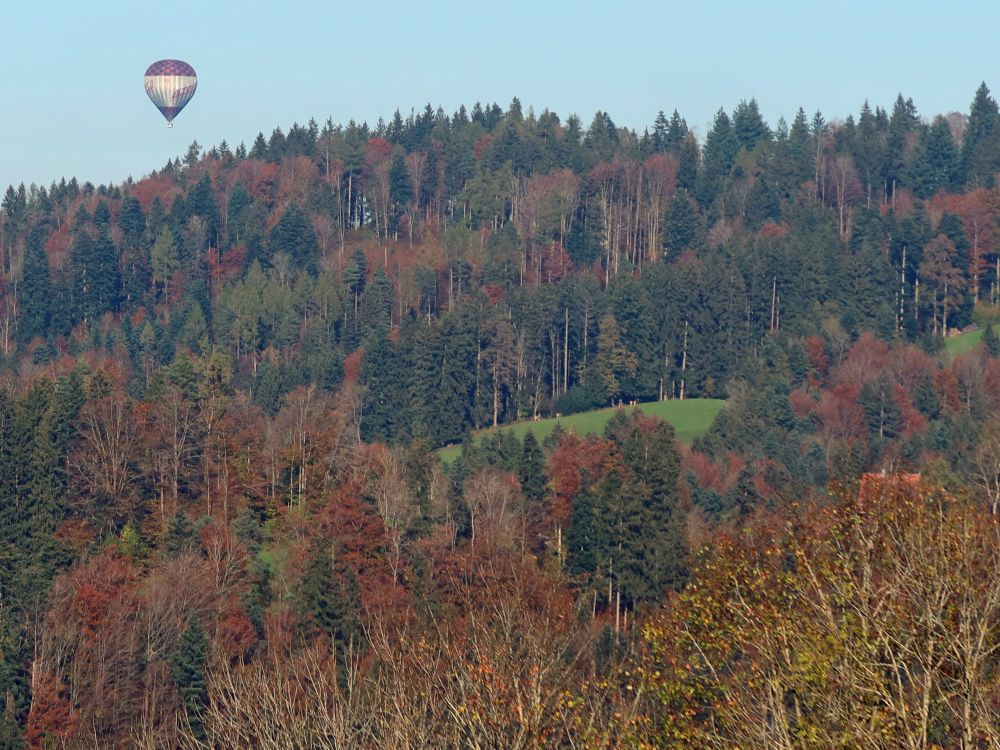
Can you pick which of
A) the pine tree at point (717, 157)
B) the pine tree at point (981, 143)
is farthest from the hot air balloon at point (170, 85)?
the pine tree at point (981, 143)

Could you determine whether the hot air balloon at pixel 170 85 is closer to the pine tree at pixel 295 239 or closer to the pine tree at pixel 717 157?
the pine tree at pixel 295 239

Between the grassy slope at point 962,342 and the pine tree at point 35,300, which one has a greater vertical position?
the pine tree at point 35,300

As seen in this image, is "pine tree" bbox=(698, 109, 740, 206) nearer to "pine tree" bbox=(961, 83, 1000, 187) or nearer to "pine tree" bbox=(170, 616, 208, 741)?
"pine tree" bbox=(961, 83, 1000, 187)

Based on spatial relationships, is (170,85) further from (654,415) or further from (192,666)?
(192,666)

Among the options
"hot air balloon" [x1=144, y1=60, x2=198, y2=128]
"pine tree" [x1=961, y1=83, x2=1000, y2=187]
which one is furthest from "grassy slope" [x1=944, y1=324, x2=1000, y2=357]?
"hot air balloon" [x1=144, y1=60, x2=198, y2=128]

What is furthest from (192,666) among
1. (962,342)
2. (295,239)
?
(295,239)

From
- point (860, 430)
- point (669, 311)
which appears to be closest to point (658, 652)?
point (860, 430)

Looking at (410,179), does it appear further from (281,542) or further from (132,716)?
(132,716)
